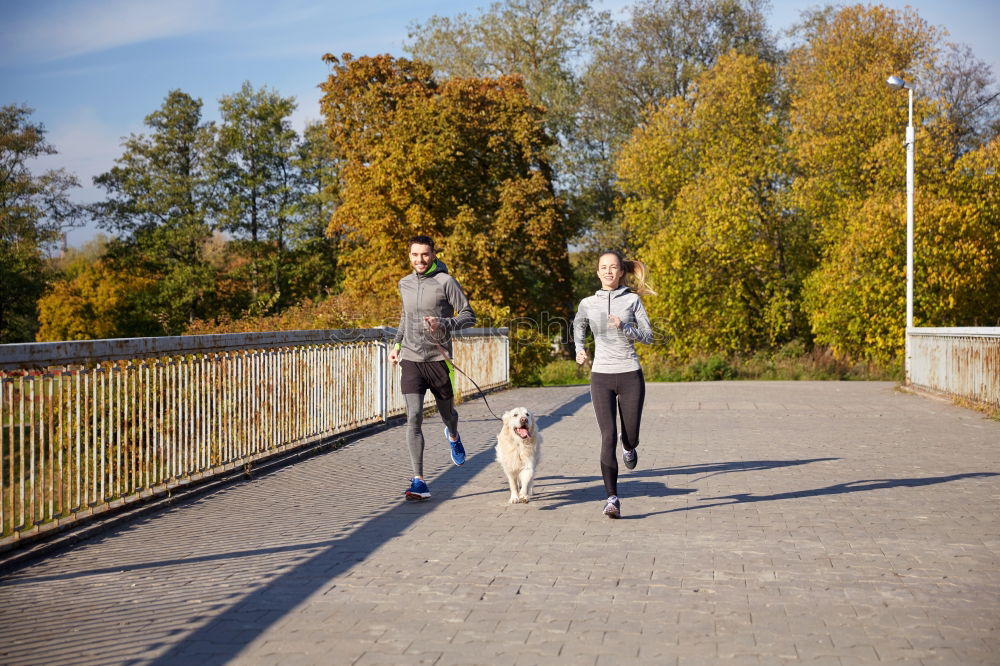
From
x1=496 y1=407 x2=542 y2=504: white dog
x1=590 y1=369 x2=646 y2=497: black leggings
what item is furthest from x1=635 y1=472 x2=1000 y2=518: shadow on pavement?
x1=496 y1=407 x2=542 y2=504: white dog

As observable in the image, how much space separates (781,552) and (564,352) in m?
41.3

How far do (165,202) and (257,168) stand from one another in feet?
17.1

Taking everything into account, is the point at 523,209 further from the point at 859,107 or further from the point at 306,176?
the point at 306,176

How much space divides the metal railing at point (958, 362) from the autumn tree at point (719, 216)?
14.4m

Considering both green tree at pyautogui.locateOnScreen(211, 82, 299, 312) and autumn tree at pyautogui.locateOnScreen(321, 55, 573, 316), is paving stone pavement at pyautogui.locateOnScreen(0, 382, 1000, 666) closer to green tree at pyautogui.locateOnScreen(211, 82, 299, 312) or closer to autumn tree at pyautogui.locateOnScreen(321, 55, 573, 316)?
autumn tree at pyautogui.locateOnScreen(321, 55, 573, 316)

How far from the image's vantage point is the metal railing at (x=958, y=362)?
56.5 feet

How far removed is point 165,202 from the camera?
57750 mm

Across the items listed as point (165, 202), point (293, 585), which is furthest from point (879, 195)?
point (165, 202)

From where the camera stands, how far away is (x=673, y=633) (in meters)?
4.73

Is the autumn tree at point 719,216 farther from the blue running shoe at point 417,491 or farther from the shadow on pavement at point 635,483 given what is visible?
the blue running shoe at point 417,491

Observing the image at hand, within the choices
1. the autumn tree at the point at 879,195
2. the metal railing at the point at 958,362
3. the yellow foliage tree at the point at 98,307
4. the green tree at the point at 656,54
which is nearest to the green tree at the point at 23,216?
the yellow foliage tree at the point at 98,307

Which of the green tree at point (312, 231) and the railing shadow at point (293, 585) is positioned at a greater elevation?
the green tree at point (312, 231)

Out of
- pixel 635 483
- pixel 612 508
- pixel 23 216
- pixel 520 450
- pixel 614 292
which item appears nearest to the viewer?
pixel 612 508

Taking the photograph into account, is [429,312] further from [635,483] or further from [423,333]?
[635,483]
